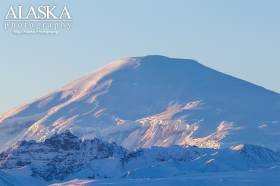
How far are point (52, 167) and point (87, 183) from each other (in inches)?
1367

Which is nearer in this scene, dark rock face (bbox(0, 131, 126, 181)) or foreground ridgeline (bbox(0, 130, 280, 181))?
foreground ridgeline (bbox(0, 130, 280, 181))

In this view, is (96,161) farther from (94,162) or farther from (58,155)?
(58,155)

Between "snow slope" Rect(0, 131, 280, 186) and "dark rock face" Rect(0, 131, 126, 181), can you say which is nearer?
"snow slope" Rect(0, 131, 280, 186)

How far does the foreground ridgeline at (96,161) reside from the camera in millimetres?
180500

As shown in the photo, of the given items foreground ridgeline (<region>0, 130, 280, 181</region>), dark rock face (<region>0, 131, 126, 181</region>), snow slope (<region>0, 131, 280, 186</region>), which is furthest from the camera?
dark rock face (<region>0, 131, 126, 181</region>)

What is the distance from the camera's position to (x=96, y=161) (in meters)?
187

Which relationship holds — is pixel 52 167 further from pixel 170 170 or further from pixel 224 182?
pixel 224 182

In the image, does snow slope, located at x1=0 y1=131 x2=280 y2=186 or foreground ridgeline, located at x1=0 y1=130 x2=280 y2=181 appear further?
foreground ridgeline, located at x1=0 y1=130 x2=280 y2=181

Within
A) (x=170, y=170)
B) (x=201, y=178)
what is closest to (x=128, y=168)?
(x=170, y=170)

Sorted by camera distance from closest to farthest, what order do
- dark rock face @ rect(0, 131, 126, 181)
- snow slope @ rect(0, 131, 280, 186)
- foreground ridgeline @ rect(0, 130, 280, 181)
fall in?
snow slope @ rect(0, 131, 280, 186) < foreground ridgeline @ rect(0, 130, 280, 181) < dark rock face @ rect(0, 131, 126, 181)

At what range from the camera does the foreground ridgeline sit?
18050cm

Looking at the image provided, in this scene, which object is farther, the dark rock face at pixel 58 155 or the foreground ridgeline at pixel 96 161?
the dark rock face at pixel 58 155

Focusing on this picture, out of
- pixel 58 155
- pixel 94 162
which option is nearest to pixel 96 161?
pixel 94 162

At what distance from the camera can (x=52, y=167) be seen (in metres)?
186
